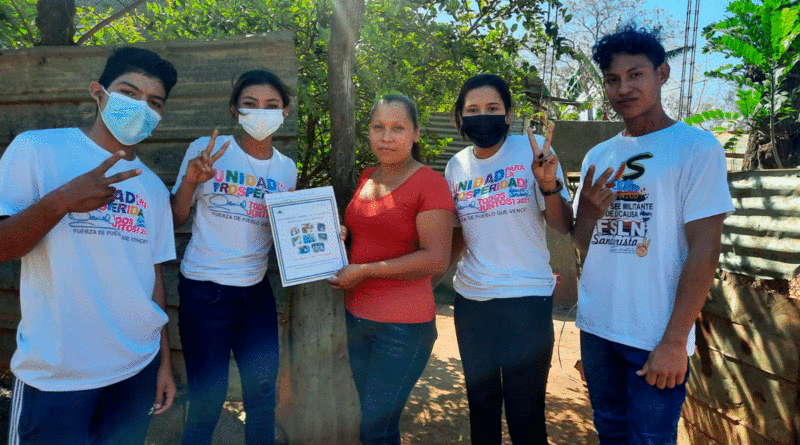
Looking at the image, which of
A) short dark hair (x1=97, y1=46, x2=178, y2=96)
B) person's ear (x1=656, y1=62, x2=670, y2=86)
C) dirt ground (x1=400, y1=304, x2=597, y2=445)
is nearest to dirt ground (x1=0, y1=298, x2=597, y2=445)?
dirt ground (x1=400, y1=304, x2=597, y2=445)

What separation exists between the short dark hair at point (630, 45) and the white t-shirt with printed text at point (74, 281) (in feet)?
6.72

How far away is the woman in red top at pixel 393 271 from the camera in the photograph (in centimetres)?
226

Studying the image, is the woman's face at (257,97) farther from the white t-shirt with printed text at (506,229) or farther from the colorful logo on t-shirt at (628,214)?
the colorful logo on t-shirt at (628,214)

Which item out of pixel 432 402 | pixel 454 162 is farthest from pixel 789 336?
pixel 432 402

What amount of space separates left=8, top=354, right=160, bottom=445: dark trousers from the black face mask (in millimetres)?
1719

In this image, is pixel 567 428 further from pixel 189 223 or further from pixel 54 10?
pixel 54 10

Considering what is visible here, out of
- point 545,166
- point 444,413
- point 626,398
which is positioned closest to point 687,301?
point 626,398

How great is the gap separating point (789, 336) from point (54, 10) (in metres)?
4.91

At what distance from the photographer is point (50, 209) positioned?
5.50 ft

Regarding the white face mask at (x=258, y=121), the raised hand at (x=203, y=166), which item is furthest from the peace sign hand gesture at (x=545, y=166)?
the raised hand at (x=203, y=166)

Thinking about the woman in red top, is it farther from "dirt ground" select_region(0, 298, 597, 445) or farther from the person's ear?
"dirt ground" select_region(0, 298, 597, 445)

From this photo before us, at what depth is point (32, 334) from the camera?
1770 mm

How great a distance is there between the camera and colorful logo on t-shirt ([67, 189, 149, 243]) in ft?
5.99

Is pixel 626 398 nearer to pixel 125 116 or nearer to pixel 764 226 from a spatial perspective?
pixel 764 226
